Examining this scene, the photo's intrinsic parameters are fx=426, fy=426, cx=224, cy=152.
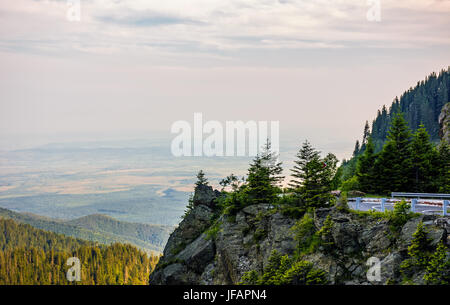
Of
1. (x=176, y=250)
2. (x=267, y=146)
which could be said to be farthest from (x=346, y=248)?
(x=176, y=250)

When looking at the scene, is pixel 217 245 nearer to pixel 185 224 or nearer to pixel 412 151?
pixel 185 224

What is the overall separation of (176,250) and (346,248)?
58.5 feet

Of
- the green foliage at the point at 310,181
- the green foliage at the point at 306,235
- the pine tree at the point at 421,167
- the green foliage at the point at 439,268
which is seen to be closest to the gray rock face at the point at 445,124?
the pine tree at the point at 421,167

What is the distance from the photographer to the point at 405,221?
21250 millimetres

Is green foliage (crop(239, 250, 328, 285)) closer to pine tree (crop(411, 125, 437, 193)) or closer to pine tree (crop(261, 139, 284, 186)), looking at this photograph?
pine tree (crop(261, 139, 284, 186))

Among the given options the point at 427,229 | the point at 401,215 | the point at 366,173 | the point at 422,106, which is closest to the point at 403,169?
the point at 366,173

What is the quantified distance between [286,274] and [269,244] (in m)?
4.22

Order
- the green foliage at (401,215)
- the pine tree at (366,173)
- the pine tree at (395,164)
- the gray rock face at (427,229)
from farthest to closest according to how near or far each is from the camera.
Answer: the pine tree at (366,173) < the pine tree at (395,164) < the green foliage at (401,215) < the gray rock face at (427,229)

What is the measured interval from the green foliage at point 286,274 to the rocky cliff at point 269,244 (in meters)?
0.48

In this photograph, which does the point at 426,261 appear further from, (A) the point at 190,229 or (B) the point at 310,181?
(A) the point at 190,229

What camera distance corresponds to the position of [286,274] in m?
23.4

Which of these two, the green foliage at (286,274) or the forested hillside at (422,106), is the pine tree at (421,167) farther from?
the forested hillside at (422,106)

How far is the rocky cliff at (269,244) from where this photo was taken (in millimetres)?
20641

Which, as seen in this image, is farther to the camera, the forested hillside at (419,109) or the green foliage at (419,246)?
the forested hillside at (419,109)
